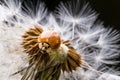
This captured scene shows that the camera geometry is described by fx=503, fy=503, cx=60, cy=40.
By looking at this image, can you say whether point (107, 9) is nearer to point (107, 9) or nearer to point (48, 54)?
point (107, 9)

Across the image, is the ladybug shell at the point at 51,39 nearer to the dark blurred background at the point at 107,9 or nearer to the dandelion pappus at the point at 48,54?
the dandelion pappus at the point at 48,54

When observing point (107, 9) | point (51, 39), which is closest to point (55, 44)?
point (51, 39)

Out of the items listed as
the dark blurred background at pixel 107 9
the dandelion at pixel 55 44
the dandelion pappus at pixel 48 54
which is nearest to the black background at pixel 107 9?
the dark blurred background at pixel 107 9

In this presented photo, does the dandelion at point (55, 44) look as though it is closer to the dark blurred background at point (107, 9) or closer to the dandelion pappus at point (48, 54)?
the dandelion pappus at point (48, 54)

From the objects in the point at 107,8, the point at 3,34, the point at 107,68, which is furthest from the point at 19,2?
the point at 107,8

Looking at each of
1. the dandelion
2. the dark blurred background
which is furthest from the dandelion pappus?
the dark blurred background

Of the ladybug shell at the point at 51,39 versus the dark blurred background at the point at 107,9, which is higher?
the dark blurred background at the point at 107,9

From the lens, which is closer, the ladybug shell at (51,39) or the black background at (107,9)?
the ladybug shell at (51,39)
